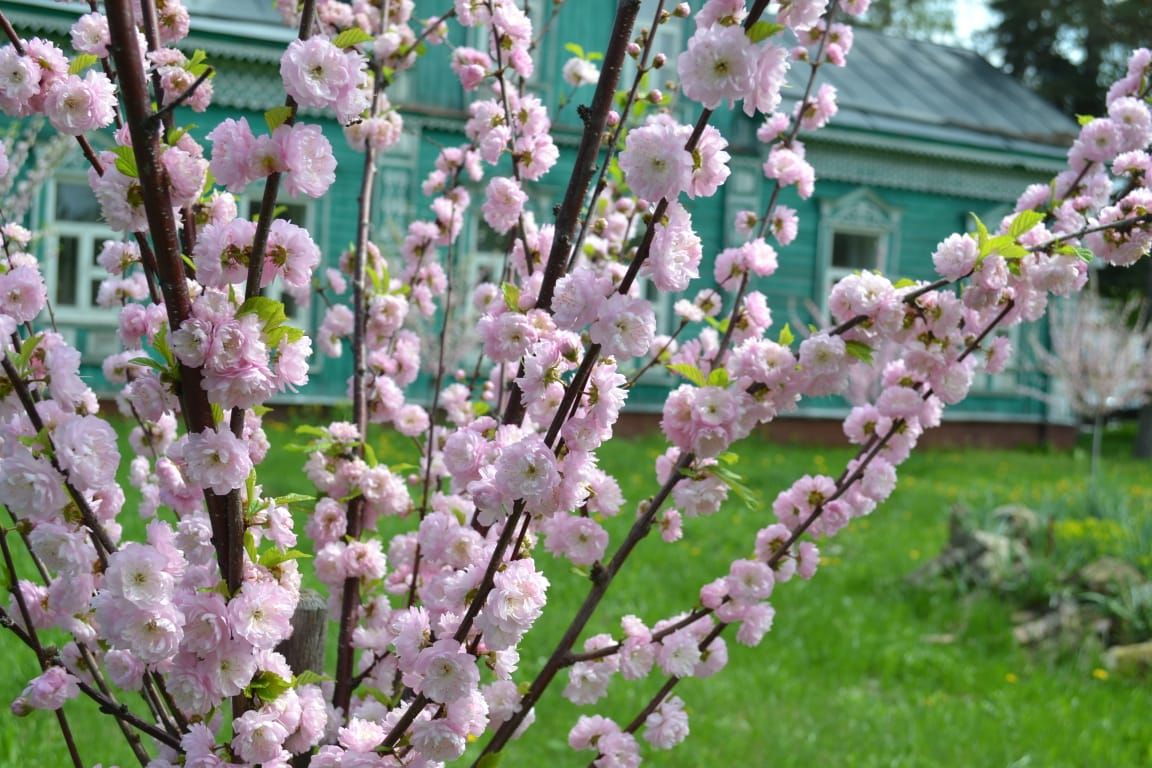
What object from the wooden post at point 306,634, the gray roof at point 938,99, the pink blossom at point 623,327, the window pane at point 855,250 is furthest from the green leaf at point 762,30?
A: the window pane at point 855,250

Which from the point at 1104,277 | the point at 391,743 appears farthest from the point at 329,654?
the point at 1104,277

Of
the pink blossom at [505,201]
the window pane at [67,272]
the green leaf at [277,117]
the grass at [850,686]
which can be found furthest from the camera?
the window pane at [67,272]

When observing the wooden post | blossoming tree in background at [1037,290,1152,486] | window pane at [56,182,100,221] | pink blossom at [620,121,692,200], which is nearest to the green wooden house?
window pane at [56,182,100,221]

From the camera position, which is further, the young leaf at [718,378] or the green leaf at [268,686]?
the young leaf at [718,378]

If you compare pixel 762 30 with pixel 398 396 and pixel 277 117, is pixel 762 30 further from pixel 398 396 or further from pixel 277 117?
pixel 398 396

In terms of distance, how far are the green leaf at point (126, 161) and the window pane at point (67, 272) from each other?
971 cm

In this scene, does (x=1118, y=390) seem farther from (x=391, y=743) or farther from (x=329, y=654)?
(x=391, y=743)

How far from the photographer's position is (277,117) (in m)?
1.06

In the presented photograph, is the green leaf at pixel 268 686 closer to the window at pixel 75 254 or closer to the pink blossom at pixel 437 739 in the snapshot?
the pink blossom at pixel 437 739

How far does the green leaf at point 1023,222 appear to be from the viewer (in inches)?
58.6

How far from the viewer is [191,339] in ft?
3.35

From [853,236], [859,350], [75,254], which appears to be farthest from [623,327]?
[853,236]

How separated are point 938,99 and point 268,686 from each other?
1495 centimetres

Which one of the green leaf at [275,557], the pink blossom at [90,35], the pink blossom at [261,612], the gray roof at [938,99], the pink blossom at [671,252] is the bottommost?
the pink blossom at [261,612]
